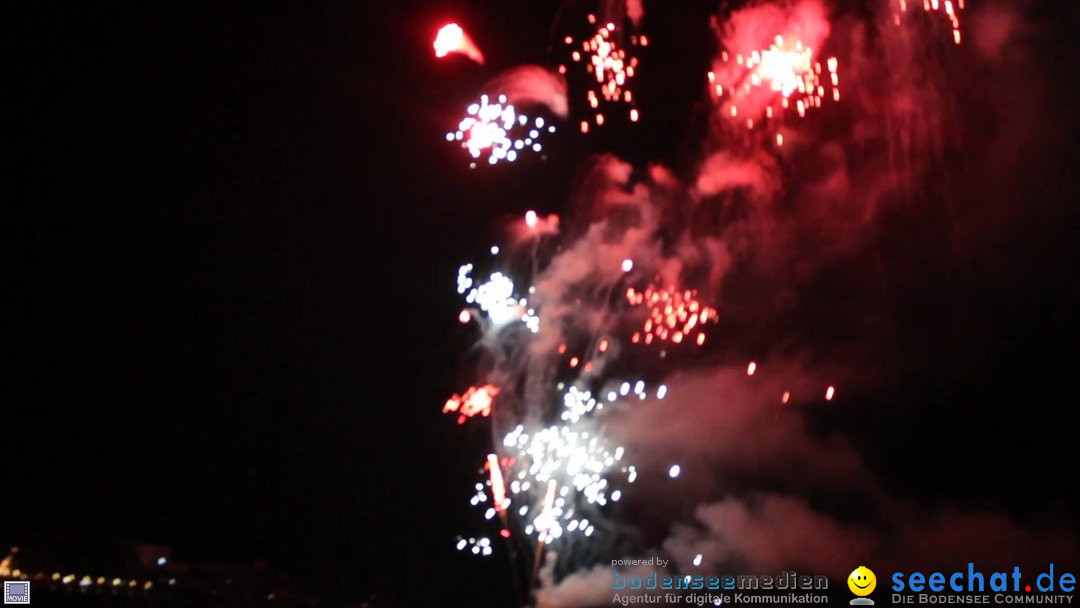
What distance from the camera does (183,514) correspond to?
41.3 ft

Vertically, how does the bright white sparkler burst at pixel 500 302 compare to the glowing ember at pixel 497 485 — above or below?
above

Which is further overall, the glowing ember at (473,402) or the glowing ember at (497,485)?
the glowing ember at (497,485)

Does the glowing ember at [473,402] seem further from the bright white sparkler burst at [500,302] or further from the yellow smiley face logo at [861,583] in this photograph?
the yellow smiley face logo at [861,583]

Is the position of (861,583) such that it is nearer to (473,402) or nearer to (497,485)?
(497,485)

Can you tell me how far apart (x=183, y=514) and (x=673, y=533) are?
6.52 meters

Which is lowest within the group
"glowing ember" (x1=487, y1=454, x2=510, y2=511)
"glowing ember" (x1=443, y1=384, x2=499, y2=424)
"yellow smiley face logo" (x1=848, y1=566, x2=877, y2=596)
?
"yellow smiley face logo" (x1=848, y1=566, x2=877, y2=596)

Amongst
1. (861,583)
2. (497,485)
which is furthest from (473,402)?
(861,583)

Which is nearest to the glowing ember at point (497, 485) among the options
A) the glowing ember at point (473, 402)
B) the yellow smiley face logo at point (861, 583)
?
the glowing ember at point (473, 402)

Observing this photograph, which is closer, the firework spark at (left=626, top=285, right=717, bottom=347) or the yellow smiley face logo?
the yellow smiley face logo

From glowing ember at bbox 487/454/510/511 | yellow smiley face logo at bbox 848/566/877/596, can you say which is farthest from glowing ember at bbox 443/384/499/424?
yellow smiley face logo at bbox 848/566/877/596

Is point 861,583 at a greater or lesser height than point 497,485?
lesser

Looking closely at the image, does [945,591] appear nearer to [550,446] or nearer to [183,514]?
[550,446]

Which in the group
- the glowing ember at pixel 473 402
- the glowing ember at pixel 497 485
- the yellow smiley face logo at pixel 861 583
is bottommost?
the yellow smiley face logo at pixel 861 583

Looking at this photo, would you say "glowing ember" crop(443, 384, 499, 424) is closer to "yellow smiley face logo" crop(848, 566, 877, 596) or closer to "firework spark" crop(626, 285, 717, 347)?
"firework spark" crop(626, 285, 717, 347)
